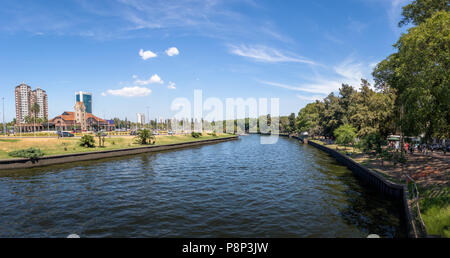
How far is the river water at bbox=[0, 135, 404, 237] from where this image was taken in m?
15.9

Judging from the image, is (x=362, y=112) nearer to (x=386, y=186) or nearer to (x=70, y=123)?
(x=386, y=186)

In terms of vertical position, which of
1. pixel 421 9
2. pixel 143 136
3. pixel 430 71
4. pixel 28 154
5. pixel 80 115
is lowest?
pixel 28 154

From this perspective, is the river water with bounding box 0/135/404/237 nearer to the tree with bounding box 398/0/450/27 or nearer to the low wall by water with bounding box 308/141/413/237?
the low wall by water with bounding box 308/141/413/237

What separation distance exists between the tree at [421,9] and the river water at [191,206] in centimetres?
2023

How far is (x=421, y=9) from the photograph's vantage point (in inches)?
1021

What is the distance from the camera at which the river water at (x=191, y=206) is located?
627 inches

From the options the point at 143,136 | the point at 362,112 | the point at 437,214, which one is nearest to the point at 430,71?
the point at 437,214

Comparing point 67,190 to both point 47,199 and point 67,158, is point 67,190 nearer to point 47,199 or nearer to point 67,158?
point 47,199

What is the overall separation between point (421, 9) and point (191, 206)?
107 feet

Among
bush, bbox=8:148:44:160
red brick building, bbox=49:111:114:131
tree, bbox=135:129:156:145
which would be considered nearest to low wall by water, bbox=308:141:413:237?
bush, bbox=8:148:44:160

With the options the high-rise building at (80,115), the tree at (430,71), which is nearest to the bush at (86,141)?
the tree at (430,71)

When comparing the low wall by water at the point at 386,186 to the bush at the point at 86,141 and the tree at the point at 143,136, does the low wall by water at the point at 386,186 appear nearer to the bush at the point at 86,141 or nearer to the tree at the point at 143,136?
the tree at the point at 143,136
